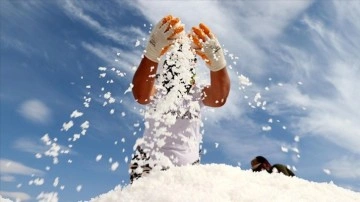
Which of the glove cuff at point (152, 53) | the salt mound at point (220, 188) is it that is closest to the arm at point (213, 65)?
the glove cuff at point (152, 53)

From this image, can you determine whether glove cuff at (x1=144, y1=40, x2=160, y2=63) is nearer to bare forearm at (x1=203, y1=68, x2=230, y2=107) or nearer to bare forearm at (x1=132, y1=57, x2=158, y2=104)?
bare forearm at (x1=132, y1=57, x2=158, y2=104)

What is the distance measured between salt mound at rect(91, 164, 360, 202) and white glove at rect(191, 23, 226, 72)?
1.79 meters

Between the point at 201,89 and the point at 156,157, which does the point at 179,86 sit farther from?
the point at 156,157

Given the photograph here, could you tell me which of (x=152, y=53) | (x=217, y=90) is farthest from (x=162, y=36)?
(x=217, y=90)

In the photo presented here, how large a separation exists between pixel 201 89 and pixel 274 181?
6.37 ft

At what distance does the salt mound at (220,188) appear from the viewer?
4.45 metres

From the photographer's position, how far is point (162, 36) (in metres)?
6.54

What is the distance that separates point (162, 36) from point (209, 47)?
26.5 inches

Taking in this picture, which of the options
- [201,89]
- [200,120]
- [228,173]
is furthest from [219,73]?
[228,173]

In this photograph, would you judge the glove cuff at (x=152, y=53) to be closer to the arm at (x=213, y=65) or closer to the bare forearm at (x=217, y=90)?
the arm at (x=213, y=65)

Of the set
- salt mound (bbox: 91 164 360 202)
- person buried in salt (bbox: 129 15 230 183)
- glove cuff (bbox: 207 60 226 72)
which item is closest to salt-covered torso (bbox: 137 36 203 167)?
person buried in salt (bbox: 129 15 230 183)

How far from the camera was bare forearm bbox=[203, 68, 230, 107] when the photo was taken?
258 inches

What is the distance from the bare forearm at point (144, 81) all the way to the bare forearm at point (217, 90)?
0.78 metres

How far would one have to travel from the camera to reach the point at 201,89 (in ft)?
21.9
